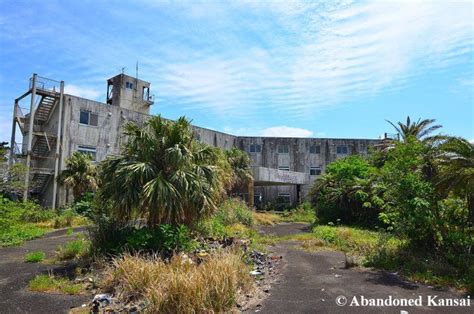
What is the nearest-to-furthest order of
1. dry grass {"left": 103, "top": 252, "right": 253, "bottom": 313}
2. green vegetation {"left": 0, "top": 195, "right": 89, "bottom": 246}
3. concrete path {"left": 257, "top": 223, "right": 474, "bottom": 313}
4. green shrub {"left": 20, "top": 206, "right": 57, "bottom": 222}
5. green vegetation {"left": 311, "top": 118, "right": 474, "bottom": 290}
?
dry grass {"left": 103, "top": 252, "right": 253, "bottom": 313} < concrete path {"left": 257, "top": 223, "right": 474, "bottom": 313} < green vegetation {"left": 311, "top": 118, "right": 474, "bottom": 290} < green vegetation {"left": 0, "top": 195, "right": 89, "bottom": 246} < green shrub {"left": 20, "top": 206, "right": 57, "bottom": 222}

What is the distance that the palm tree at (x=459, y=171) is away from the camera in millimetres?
9789

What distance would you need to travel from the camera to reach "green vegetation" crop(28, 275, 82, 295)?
28.2ft

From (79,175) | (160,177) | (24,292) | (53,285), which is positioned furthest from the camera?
(79,175)

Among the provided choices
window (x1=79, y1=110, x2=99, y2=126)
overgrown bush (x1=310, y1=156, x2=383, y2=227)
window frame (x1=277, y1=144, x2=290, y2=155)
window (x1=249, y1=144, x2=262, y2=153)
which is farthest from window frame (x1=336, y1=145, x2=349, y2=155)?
window (x1=79, y1=110, x2=99, y2=126)

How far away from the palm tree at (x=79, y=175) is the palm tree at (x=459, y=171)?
22.1 m

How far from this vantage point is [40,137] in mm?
28078

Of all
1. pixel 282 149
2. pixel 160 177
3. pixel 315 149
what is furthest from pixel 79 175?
pixel 315 149

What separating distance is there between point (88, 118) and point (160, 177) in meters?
21.0

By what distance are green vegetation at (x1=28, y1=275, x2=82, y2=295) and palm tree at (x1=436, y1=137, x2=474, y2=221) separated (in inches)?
389

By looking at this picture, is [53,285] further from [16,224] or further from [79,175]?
[79,175]

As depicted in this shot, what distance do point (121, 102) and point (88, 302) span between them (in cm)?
3135

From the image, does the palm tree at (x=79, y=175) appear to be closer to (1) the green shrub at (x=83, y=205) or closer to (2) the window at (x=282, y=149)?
(1) the green shrub at (x=83, y=205)

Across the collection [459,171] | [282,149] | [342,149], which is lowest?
[459,171]

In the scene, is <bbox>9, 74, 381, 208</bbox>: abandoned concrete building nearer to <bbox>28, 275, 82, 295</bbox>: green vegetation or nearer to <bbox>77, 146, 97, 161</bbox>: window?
<bbox>77, 146, 97, 161</bbox>: window
